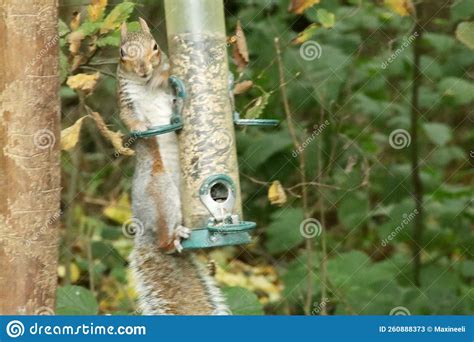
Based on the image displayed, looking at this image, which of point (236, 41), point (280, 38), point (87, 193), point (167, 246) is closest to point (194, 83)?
point (236, 41)

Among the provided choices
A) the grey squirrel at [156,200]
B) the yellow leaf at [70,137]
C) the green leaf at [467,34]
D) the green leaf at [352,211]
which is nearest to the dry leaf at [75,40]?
the grey squirrel at [156,200]

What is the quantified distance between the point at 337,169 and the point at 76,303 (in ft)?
5.62

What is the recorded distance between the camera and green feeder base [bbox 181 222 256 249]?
3.17 meters

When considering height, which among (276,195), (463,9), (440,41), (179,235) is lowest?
(179,235)

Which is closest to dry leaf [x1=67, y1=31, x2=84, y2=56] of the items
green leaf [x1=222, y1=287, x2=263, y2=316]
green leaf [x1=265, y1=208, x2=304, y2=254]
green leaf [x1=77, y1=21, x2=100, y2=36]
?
green leaf [x1=77, y1=21, x2=100, y2=36]

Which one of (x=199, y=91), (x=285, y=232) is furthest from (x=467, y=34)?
(x=285, y=232)

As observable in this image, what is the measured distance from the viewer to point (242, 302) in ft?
12.7

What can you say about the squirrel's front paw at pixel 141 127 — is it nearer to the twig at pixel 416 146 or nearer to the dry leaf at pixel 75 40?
the dry leaf at pixel 75 40

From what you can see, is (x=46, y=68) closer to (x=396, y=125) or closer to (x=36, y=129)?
(x=36, y=129)

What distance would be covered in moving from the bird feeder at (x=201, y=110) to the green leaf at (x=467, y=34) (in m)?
1.01

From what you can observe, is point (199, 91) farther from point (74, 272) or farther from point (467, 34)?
point (74, 272)

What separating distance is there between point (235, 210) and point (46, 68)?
32.0 inches

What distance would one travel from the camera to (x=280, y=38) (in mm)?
4824

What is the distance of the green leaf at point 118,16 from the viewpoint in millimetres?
3445
